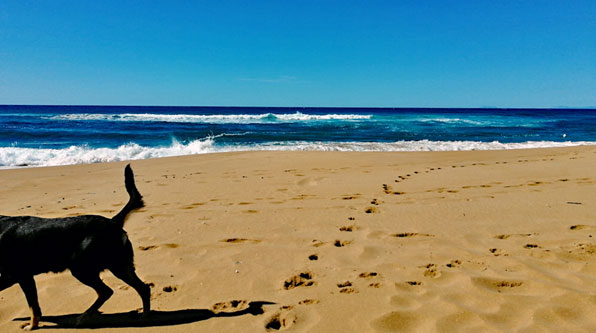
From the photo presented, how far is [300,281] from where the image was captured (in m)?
3.31

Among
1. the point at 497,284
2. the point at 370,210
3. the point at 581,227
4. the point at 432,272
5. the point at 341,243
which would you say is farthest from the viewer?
the point at 370,210

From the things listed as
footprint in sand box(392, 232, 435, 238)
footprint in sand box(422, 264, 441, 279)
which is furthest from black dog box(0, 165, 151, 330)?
footprint in sand box(392, 232, 435, 238)

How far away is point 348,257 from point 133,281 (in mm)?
1968

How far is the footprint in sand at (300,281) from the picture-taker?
325cm

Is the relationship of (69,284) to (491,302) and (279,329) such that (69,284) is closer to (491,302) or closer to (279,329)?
(279,329)

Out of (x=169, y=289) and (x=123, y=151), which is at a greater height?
(x=123, y=151)

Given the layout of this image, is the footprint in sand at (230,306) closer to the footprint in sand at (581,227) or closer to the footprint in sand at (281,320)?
the footprint in sand at (281,320)

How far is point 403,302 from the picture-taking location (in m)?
2.87

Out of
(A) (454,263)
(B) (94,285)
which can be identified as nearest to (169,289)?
(B) (94,285)

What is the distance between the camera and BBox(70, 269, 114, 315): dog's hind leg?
2.73m

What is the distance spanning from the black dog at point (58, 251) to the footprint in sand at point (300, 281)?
4.21 ft

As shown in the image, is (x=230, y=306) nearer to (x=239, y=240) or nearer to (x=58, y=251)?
(x=58, y=251)

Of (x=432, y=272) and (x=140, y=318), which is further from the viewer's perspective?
(x=432, y=272)

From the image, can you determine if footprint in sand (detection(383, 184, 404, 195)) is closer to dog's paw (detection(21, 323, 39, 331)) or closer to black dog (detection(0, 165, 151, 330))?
black dog (detection(0, 165, 151, 330))
